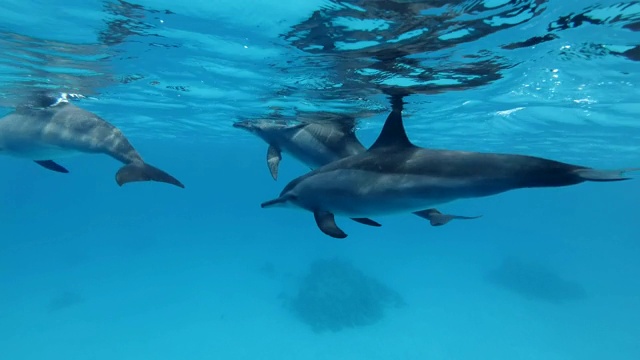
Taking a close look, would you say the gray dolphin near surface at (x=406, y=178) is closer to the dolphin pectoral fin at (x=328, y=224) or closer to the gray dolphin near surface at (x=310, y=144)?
the dolphin pectoral fin at (x=328, y=224)

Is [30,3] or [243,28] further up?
[243,28]

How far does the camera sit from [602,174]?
374 cm

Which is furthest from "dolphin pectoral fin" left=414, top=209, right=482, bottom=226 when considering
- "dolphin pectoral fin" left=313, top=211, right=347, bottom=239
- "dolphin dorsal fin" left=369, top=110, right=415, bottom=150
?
"dolphin pectoral fin" left=313, top=211, right=347, bottom=239

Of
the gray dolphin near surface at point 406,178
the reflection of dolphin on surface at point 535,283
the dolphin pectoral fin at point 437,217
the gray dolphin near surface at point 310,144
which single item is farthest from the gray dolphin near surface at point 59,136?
the reflection of dolphin on surface at point 535,283

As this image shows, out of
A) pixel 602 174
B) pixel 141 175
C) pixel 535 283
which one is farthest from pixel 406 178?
pixel 535 283

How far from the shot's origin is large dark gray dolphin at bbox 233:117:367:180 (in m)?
10.2

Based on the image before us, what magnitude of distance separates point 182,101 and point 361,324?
18544 mm

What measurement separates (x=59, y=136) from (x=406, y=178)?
7.84 metres

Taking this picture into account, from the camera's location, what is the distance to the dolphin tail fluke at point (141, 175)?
702cm

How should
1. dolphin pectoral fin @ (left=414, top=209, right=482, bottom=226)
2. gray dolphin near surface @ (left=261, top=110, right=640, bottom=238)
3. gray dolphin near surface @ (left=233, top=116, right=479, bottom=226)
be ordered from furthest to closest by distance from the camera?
gray dolphin near surface @ (left=233, top=116, right=479, bottom=226), dolphin pectoral fin @ (left=414, top=209, right=482, bottom=226), gray dolphin near surface @ (left=261, top=110, right=640, bottom=238)

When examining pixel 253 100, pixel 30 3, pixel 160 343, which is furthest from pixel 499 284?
pixel 30 3

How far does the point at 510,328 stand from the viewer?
32.7 meters

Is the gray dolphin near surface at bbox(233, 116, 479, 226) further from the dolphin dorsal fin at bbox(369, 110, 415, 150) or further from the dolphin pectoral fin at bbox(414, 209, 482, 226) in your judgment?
the dolphin dorsal fin at bbox(369, 110, 415, 150)

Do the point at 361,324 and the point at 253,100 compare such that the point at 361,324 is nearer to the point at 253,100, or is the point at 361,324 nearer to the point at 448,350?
the point at 448,350
